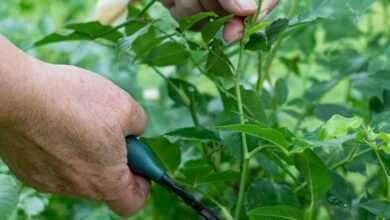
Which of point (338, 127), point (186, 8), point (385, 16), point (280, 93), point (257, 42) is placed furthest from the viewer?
point (385, 16)

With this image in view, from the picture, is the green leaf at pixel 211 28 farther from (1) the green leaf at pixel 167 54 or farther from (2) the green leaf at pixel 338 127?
(2) the green leaf at pixel 338 127

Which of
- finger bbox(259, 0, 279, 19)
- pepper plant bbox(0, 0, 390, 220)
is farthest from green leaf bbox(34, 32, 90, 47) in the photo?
finger bbox(259, 0, 279, 19)

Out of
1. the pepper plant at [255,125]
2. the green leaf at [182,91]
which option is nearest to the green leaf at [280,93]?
the pepper plant at [255,125]

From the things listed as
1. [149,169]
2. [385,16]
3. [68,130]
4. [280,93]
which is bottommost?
[385,16]

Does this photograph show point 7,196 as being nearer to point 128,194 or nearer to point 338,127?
point 128,194

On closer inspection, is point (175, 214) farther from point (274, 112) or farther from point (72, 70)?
point (72, 70)

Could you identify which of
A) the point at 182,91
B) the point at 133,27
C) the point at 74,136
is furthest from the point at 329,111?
the point at 74,136

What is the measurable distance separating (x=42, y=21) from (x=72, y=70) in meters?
0.79

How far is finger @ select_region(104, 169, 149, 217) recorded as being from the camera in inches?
44.5

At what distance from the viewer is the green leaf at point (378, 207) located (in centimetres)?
101

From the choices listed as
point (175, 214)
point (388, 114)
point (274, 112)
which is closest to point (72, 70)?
point (388, 114)

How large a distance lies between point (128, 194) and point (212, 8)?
1.04 ft

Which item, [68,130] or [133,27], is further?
[133,27]

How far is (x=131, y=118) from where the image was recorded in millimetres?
1126
